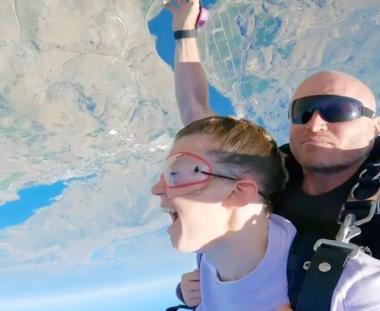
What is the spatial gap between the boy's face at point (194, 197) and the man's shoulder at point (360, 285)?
0.24m

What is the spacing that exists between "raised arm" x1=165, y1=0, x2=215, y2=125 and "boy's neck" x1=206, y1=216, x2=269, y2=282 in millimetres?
554

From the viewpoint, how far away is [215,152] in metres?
1.01

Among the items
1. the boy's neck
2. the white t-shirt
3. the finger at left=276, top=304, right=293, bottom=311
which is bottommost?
the finger at left=276, top=304, right=293, bottom=311

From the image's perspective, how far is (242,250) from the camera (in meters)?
1.00

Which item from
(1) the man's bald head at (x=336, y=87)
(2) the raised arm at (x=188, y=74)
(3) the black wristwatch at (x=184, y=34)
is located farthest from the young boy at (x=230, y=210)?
(3) the black wristwatch at (x=184, y=34)

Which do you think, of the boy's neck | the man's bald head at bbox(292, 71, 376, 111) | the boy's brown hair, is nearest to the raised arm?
the man's bald head at bbox(292, 71, 376, 111)

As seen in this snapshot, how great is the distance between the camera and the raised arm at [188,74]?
150 cm

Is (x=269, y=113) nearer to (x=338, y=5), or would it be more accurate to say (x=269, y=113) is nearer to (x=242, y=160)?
(x=338, y=5)

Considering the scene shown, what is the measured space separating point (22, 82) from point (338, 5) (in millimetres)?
4202

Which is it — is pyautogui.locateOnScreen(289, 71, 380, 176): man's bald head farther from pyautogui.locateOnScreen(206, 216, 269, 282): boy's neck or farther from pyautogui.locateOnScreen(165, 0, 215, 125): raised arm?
pyautogui.locateOnScreen(165, 0, 215, 125): raised arm

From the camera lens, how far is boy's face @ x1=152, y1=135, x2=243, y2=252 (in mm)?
971

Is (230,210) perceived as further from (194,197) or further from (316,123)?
(316,123)

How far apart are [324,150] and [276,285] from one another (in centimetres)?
34

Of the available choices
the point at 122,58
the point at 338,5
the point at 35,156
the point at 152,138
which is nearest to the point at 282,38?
the point at 338,5
